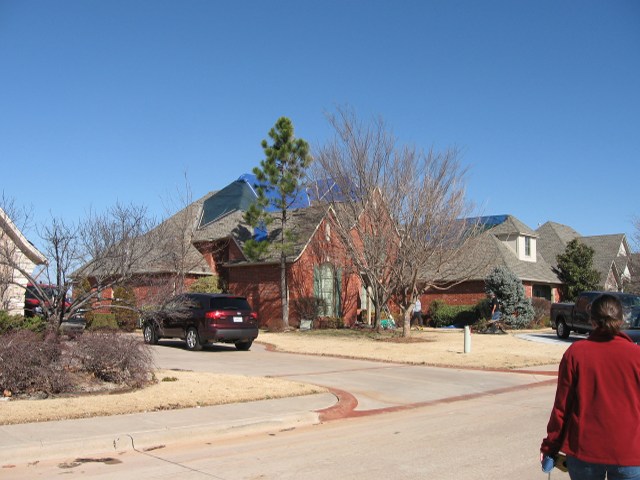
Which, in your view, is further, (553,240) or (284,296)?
(553,240)

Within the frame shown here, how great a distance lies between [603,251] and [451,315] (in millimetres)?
21660

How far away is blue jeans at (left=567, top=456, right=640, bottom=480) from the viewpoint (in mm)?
3721

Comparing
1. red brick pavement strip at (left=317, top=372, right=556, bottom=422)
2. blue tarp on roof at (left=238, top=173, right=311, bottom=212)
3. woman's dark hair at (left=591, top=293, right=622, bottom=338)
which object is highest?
blue tarp on roof at (left=238, top=173, right=311, bottom=212)

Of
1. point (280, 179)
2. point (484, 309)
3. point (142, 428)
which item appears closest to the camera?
point (142, 428)

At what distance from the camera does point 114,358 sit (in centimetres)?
1155

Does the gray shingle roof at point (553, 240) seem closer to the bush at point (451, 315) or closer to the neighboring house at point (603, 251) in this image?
the neighboring house at point (603, 251)

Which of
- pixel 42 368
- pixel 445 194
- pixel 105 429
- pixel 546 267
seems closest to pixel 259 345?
pixel 445 194

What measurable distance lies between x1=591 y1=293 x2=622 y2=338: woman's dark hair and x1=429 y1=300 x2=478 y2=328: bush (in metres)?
30.8

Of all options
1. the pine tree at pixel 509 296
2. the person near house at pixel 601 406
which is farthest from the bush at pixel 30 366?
the pine tree at pixel 509 296

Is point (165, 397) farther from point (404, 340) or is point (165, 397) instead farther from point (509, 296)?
point (509, 296)

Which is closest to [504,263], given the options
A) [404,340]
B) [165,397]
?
[404,340]

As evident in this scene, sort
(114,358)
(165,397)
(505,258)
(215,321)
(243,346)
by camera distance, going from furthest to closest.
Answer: (505,258) < (243,346) < (215,321) < (114,358) < (165,397)

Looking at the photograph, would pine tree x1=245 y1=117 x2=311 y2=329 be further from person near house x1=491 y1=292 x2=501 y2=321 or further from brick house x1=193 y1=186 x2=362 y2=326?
person near house x1=491 y1=292 x2=501 y2=321

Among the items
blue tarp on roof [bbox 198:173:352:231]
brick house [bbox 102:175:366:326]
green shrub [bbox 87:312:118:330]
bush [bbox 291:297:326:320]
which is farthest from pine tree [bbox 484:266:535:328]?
green shrub [bbox 87:312:118:330]
